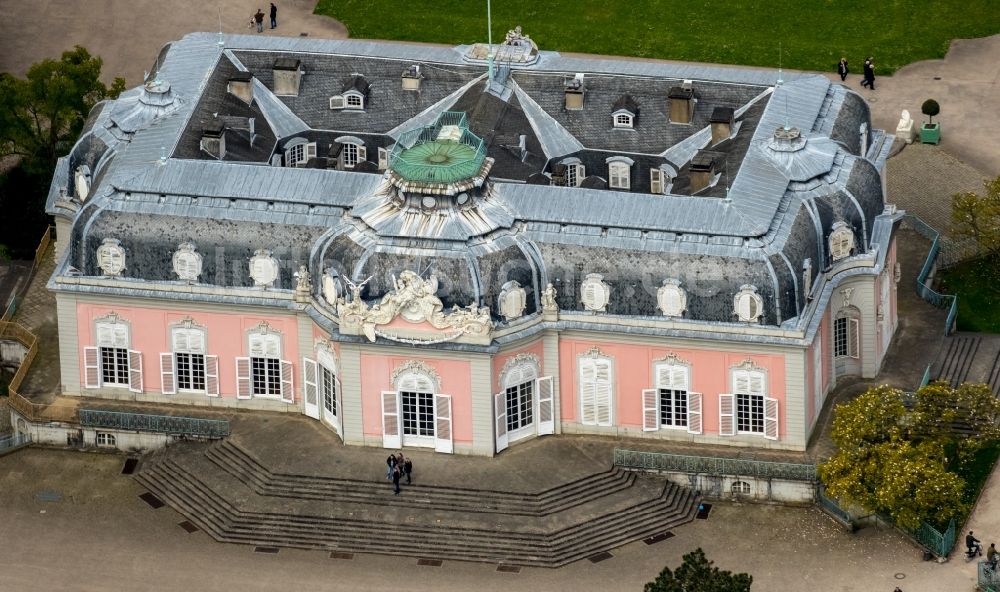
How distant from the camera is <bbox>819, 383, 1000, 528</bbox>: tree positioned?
488 feet

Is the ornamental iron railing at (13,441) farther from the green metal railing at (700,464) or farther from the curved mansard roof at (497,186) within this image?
the green metal railing at (700,464)

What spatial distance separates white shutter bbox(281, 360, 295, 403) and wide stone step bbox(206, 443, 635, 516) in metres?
5.59

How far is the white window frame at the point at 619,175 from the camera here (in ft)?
557

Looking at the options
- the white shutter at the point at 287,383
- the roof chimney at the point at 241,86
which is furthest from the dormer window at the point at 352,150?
the white shutter at the point at 287,383

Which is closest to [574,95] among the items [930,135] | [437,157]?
[437,157]

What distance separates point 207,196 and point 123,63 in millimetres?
41041

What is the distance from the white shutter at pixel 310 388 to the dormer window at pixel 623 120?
74.2 ft

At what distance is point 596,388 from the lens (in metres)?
158

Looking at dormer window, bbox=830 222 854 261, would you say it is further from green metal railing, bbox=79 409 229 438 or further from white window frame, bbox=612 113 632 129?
green metal railing, bbox=79 409 229 438

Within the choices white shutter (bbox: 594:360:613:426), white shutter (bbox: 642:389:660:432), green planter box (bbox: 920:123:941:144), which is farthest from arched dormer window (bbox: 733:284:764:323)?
green planter box (bbox: 920:123:941:144)

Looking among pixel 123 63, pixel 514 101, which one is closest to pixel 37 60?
pixel 123 63

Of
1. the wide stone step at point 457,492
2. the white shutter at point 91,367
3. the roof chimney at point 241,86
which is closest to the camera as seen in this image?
the wide stone step at point 457,492

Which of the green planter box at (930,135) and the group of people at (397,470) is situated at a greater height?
the green planter box at (930,135)

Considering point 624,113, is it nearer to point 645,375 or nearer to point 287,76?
point 287,76
